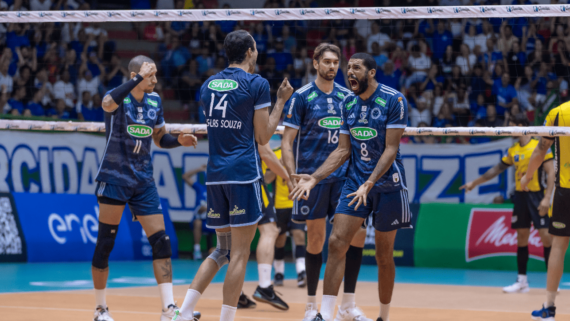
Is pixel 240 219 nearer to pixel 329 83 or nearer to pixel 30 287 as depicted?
pixel 329 83

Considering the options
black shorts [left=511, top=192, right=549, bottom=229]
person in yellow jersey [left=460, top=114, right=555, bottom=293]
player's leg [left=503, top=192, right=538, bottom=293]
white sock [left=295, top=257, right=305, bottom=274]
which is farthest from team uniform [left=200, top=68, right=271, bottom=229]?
black shorts [left=511, top=192, right=549, bottom=229]

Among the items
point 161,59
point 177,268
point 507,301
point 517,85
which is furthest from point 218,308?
point 161,59

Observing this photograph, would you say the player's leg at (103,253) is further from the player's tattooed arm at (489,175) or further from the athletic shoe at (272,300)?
the player's tattooed arm at (489,175)

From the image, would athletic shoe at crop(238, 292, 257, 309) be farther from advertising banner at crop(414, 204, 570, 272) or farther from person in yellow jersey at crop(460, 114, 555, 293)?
advertising banner at crop(414, 204, 570, 272)

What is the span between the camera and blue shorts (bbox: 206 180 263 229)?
5445 millimetres

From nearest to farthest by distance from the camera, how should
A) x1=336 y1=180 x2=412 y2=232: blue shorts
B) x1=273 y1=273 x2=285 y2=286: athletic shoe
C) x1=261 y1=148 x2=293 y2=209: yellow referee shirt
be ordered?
x1=336 y1=180 x2=412 y2=232: blue shorts
x1=273 y1=273 x2=285 y2=286: athletic shoe
x1=261 y1=148 x2=293 y2=209: yellow referee shirt

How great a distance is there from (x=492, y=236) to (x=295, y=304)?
575cm

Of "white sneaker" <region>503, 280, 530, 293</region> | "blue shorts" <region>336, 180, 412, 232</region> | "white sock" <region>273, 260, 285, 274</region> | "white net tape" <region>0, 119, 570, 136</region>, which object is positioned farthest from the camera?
"white sock" <region>273, 260, 285, 274</region>

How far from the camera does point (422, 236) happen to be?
1332cm

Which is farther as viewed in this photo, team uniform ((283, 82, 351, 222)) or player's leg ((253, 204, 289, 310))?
player's leg ((253, 204, 289, 310))

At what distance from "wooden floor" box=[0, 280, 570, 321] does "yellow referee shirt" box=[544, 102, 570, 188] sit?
154cm

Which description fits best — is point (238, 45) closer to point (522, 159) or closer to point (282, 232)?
point (282, 232)

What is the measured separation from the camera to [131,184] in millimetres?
6457

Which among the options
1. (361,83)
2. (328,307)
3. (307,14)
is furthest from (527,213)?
(328,307)
